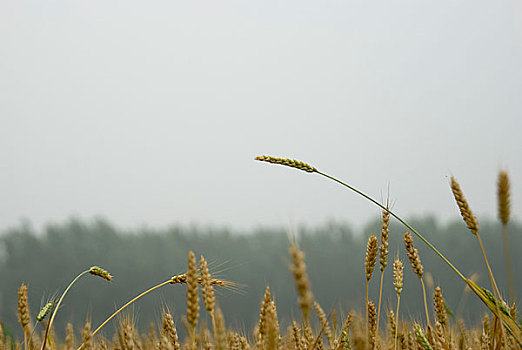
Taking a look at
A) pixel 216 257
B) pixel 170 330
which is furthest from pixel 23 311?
pixel 216 257

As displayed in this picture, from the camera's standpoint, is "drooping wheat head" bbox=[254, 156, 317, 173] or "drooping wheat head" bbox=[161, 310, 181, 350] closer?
"drooping wheat head" bbox=[254, 156, 317, 173]

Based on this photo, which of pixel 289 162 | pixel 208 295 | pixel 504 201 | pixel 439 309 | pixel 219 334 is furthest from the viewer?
pixel 439 309

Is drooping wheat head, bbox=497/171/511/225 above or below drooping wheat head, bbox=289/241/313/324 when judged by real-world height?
above

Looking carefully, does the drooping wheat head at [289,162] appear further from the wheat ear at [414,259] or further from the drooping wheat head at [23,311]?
the drooping wheat head at [23,311]

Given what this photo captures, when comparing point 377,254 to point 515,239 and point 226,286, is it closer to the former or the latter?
point 226,286

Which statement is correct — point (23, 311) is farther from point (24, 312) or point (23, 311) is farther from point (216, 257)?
point (216, 257)

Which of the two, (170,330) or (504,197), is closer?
(504,197)

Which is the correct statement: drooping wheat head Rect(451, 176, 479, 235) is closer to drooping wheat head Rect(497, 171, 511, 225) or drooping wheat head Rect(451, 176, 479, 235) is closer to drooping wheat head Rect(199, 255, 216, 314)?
drooping wheat head Rect(497, 171, 511, 225)

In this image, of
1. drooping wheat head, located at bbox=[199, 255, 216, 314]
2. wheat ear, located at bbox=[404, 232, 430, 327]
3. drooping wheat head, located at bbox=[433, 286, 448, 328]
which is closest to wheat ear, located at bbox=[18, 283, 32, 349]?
drooping wheat head, located at bbox=[199, 255, 216, 314]

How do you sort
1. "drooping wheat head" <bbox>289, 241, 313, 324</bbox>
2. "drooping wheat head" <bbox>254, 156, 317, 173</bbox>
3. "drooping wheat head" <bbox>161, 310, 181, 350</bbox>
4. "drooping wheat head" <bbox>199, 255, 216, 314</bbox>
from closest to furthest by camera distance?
"drooping wheat head" <bbox>289, 241, 313, 324</bbox>, "drooping wheat head" <bbox>199, 255, 216, 314</bbox>, "drooping wheat head" <bbox>254, 156, 317, 173</bbox>, "drooping wheat head" <bbox>161, 310, 181, 350</bbox>

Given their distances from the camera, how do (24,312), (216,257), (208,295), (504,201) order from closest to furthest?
(208,295) < (504,201) < (24,312) < (216,257)

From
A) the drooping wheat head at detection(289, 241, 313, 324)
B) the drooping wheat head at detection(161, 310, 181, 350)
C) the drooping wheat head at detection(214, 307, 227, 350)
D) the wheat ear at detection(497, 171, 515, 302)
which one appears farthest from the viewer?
the drooping wheat head at detection(161, 310, 181, 350)

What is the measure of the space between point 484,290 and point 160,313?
1.02 meters

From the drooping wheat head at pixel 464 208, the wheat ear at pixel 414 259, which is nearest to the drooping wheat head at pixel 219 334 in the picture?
the drooping wheat head at pixel 464 208
